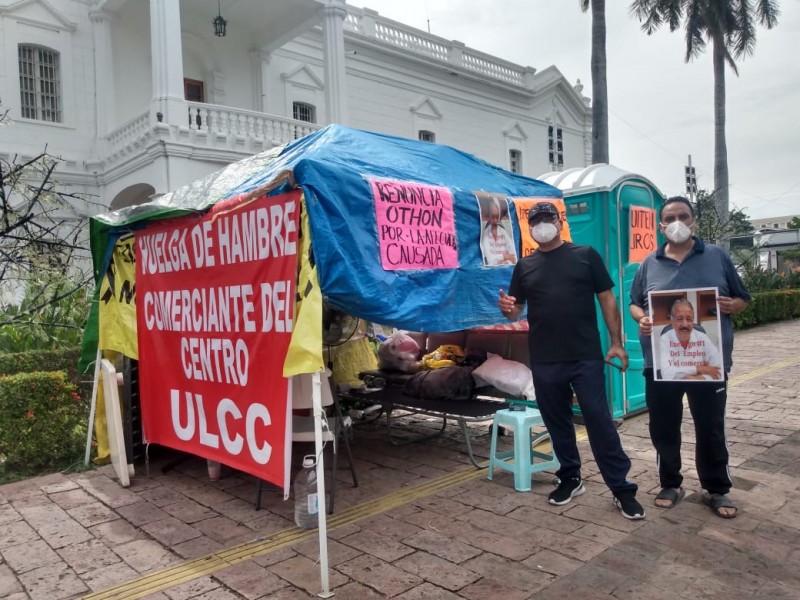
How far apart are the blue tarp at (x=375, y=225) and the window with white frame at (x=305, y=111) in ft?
43.1

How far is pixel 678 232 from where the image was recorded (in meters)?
4.02

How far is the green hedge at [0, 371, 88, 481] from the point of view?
5.64 meters

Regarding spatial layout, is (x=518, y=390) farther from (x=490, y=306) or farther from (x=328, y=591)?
(x=328, y=591)

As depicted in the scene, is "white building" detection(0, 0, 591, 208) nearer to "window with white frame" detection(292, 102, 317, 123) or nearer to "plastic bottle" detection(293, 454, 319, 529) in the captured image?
"window with white frame" detection(292, 102, 317, 123)

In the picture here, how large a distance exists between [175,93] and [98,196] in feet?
10.4

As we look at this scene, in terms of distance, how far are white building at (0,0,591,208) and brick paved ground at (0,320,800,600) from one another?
9.15 meters

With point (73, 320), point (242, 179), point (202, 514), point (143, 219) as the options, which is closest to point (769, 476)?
point (202, 514)

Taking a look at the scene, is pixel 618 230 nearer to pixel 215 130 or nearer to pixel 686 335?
pixel 686 335

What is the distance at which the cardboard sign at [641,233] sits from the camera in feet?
22.9

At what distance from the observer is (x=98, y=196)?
14031mm

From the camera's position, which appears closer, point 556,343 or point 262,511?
point 556,343

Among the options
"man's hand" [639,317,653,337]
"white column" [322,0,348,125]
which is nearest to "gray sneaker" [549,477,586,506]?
"man's hand" [639,317,653,337]

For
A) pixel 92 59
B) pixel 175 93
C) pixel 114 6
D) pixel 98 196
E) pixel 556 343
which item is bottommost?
pixel 556 343

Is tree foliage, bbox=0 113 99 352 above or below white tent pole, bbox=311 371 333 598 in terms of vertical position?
above
